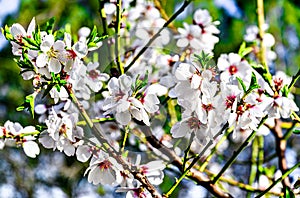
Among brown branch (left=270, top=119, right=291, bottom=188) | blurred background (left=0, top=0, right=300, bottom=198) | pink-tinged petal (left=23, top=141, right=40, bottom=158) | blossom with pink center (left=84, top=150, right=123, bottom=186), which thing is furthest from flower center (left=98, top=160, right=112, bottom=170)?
blurred background (left=0, top=0, right=300, bottom=198)

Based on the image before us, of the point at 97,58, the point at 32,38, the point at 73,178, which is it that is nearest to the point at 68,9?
the point at 73,178

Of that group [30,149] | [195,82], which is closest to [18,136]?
[30,149]

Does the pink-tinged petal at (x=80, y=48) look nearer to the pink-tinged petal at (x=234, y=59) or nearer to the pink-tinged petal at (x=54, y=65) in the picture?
the pink-tinged petal at (x=54, y=65)

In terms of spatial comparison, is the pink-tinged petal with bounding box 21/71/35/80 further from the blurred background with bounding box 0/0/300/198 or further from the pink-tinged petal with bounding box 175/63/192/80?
the blurred background with bounding box 0/0/300/198

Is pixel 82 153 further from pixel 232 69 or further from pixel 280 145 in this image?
pixel 280 145

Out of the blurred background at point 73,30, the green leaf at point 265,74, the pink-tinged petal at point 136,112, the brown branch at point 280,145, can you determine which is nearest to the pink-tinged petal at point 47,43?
the pink-tinged petal at point 136,112
